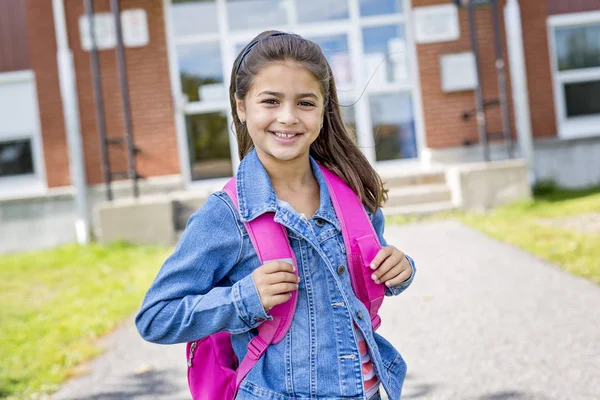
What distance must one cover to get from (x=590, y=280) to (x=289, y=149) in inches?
164

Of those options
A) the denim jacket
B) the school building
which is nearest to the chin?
the denim jacket

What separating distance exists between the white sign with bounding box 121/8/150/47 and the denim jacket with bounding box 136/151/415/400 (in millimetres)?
9126

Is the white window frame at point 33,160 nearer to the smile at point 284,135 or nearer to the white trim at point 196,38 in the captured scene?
the white trim at point 196,38

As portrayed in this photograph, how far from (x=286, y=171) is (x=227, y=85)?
353 inches

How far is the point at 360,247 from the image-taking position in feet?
6.29

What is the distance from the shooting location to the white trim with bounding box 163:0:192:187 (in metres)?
10.6

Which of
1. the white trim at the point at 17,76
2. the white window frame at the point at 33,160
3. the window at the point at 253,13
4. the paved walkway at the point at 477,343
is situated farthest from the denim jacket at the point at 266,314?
the white trim at the point at 17,76

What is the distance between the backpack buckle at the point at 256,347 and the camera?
1.85 metres

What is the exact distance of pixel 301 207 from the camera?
2006mm

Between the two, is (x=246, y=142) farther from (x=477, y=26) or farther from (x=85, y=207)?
(x=477, y=26)

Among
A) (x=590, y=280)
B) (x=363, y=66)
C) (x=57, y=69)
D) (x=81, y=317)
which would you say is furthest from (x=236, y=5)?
(x=590, y=280)

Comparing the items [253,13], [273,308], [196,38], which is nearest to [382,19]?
[253,13]

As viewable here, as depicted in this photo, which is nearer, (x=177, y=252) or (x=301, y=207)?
(x=177, y=252)

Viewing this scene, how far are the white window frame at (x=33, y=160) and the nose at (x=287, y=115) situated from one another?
374 inches
